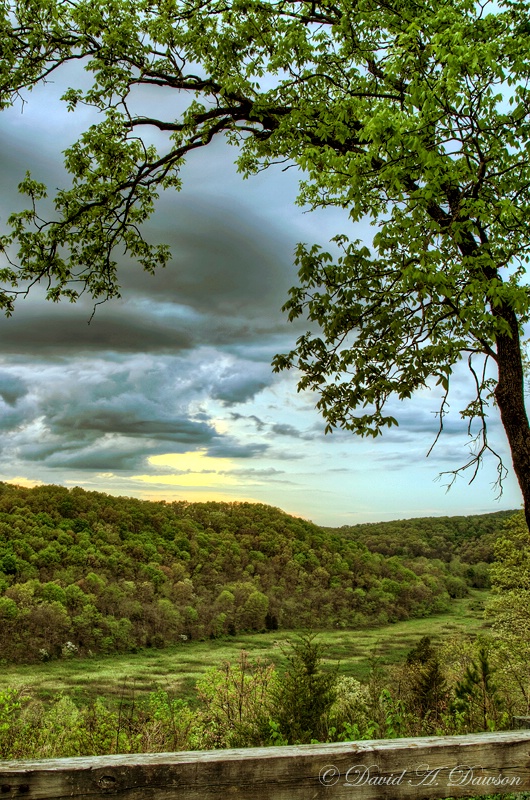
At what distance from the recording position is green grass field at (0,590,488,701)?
5428 centimetres

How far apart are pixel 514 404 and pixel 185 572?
6935 cm

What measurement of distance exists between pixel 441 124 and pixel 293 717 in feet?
31.5

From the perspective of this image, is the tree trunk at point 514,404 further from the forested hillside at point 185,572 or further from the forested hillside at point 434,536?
the forested hillside at point 185,572

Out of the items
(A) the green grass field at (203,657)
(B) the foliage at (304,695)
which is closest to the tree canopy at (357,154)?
(B) the foliage at (304,695)

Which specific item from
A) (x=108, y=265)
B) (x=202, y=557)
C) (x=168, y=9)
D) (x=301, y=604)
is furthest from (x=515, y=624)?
(x=202, y=557)

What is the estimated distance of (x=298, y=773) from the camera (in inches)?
97.0

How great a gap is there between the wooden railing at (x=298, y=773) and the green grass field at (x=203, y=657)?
5254 centimetres

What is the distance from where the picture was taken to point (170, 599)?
231 feet

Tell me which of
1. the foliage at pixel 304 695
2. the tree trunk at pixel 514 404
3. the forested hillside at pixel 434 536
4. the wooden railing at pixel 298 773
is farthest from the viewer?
the forested hillside at pixel 434 536

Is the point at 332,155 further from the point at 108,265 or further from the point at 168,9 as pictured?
the point at 108,265

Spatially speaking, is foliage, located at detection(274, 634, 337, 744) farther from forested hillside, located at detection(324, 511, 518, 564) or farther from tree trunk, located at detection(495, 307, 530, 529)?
forested hillside, located at detection(324, 511, 518, 564)

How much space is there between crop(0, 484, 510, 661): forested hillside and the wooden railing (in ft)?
201

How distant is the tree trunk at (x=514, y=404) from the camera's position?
586 centimetres

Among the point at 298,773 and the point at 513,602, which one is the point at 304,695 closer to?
the point at 298,773
